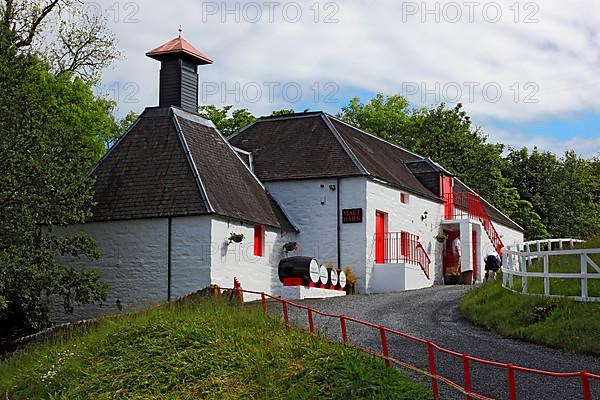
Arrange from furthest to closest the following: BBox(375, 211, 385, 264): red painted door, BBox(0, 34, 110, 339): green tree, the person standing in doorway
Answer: the person standing in doorway
BBox(375, 211, 385, 264): red painted door
BBox(0, 34, 110, 339): green tree

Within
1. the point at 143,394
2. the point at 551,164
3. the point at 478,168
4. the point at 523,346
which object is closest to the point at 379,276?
the point at 523,346

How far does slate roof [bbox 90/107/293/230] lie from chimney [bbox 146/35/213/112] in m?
0.65

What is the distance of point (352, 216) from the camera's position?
32875mm

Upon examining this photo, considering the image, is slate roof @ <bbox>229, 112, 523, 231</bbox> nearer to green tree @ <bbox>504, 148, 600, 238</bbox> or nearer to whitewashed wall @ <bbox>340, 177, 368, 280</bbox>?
whitewashed wall @ <bbox>340, 177, 368, 280</bbox>

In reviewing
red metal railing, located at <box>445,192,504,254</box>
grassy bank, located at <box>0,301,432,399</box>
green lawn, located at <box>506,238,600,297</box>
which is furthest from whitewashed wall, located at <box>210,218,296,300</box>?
red metal railing, located at <box>445,192,504,254</box>

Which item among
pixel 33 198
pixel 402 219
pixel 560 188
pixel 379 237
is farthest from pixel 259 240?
pixel 560 188

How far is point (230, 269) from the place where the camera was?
93.2 feet

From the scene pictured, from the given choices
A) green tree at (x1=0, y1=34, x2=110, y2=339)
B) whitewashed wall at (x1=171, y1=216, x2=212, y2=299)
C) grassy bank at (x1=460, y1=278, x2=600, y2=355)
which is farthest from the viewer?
whitewashed wall at (x1=171, y1=216, x2=212, y2=299)

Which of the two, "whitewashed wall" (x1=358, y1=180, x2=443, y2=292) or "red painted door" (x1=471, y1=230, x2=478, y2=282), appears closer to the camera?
"whitewashed wall" (x1=358, y1=180, x2=443, y2=292)

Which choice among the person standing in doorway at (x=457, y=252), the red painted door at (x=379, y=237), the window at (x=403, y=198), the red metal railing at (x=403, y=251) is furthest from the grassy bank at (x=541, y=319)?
the person standing in doorway at (x=457, y=252)

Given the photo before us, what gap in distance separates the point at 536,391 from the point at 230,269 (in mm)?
15670

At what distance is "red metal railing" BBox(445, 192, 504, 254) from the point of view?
41.1 m

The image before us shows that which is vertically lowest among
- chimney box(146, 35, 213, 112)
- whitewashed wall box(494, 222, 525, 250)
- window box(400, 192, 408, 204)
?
whitewashed wall box(494, 222, 525, 250)

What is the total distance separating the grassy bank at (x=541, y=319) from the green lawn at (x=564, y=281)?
42 centimetres
